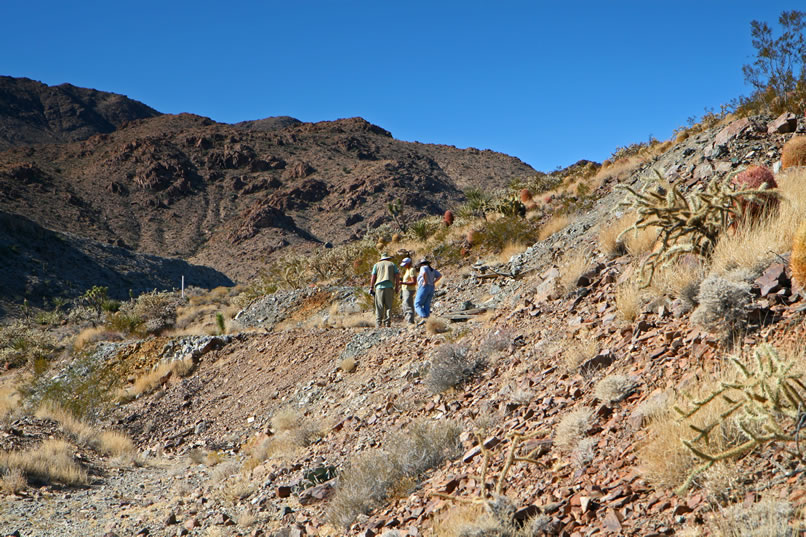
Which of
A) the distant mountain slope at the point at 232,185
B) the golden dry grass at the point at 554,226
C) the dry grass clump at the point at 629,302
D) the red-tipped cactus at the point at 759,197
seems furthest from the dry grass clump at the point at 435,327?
the distant mountain slope at the point at 232,185

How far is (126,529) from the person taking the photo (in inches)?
231

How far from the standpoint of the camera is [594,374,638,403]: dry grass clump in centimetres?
432

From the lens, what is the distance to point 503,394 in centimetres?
562

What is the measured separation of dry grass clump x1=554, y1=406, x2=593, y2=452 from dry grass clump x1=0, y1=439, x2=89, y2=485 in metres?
6.55

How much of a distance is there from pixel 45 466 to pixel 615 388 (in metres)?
7.20

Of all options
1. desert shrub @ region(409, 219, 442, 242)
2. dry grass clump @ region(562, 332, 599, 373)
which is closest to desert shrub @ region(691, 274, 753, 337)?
dry grass clump @ region(562, 332, 599, 373)

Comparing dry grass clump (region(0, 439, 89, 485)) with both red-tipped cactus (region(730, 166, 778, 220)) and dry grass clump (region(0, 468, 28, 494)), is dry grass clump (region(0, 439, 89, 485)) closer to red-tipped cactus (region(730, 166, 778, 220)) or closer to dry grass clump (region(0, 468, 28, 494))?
dry grass clump (region(0, 468, 28, 494))

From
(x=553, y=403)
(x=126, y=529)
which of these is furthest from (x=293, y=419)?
(x=553, y=403)

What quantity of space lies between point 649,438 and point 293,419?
5.97 meters

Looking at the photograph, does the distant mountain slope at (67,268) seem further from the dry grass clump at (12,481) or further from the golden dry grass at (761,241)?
the golden dry grass at (761,241)

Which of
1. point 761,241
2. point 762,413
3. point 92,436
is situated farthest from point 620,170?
point 762,413

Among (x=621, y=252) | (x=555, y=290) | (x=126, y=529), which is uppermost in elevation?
(x=621, y=252)

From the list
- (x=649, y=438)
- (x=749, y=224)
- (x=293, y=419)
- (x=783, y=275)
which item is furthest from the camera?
(x=293, y=419)

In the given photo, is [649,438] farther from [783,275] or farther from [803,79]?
[803,79]
